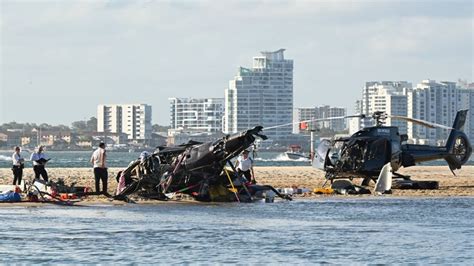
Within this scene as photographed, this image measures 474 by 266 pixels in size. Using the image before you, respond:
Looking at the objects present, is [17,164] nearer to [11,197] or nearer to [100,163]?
[100,163]

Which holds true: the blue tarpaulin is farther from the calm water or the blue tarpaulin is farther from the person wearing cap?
the person wearing cap

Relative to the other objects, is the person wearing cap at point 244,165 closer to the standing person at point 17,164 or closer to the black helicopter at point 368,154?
the black helicopter at point 368,154

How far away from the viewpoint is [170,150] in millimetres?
31688

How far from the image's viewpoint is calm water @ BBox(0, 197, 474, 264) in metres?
21.2

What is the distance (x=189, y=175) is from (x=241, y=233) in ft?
22.2

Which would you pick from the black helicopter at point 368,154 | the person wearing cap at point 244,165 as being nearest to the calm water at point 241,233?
the person wearing cap at point 244,165

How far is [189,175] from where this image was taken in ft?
102

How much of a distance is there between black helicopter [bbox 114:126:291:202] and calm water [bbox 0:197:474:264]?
2.59 ft

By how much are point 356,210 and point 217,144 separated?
3.90m

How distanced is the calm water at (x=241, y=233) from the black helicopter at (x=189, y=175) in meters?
0.79

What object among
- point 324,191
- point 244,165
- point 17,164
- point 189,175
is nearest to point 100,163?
point 189,175

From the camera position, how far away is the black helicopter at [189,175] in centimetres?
3081

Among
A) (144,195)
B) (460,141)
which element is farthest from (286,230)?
(460,141)

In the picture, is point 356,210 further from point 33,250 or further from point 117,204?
point 33,250
